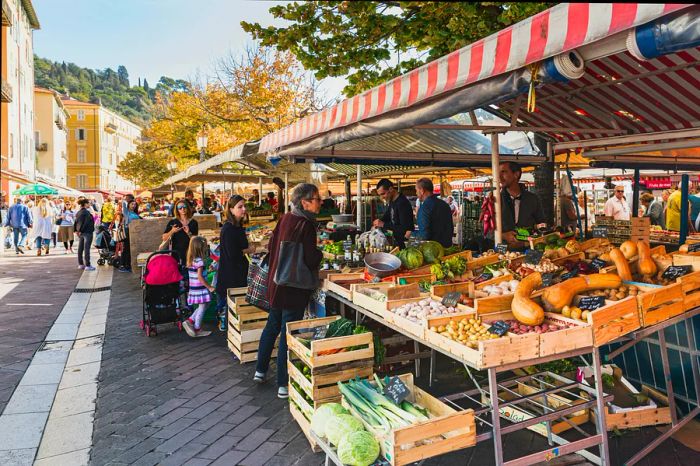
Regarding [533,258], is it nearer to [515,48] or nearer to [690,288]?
[690,288]

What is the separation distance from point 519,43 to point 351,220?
642 centimetres

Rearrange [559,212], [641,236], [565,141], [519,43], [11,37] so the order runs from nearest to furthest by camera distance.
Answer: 1. [519,43]
2. [641,236]
3. [565,141]
4. [559,212]
5. [11,37]

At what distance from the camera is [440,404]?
312cm

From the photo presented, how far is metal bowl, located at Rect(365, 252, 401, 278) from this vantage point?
4754 millimetres

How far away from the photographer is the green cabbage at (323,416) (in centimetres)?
319

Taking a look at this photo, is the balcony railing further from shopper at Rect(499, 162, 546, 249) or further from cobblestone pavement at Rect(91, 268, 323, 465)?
shopper at Rect(499, 162, 546, 249)

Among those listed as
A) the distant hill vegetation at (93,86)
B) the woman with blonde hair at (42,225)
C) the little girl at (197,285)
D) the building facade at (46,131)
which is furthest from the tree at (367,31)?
the distant hill vegetation at (93,86)

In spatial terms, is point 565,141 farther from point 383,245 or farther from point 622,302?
point 622,302

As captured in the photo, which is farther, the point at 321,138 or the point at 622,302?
the point at 321,138

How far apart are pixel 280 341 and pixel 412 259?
58.2 inches

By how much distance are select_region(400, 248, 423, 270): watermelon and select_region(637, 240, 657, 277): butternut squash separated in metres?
1.87

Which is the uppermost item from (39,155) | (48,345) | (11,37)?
(11,37)

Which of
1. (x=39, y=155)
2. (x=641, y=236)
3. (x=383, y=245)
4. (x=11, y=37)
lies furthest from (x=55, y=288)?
(x=39, y=155)

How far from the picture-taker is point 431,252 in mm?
5035
